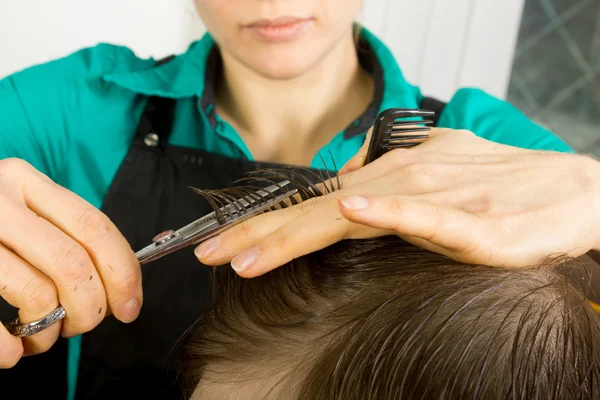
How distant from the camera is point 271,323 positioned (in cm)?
66

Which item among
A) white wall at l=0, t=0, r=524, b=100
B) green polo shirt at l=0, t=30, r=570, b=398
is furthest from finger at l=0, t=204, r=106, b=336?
white wall at l=0, t=0, r=524, b=100

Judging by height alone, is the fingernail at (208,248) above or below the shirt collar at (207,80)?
below

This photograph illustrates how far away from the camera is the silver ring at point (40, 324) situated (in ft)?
2.06

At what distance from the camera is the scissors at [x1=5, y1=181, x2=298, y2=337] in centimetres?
63

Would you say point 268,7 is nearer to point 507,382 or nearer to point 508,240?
point 508,240

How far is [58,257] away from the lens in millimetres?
614

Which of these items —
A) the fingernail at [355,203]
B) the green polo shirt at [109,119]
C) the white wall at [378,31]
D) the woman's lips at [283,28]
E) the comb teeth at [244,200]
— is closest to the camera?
the fingernail at [355,203]

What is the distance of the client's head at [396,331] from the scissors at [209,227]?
8 cm

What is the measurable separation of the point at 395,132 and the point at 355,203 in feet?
0.73

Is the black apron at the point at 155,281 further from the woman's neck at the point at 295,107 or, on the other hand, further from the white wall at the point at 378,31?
the white wall at the point at 378,31

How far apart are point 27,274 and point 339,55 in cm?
80

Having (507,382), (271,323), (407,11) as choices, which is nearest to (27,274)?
(271,323)

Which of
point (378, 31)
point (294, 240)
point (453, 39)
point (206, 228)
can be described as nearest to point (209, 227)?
point (206, 228)

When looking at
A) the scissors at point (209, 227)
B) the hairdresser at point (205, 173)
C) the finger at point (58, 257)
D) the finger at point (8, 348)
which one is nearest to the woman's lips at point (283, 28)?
the hairdresser at point (205, 173)
